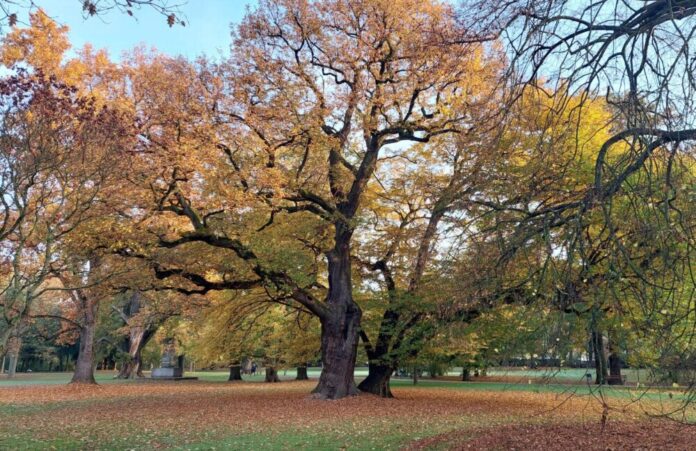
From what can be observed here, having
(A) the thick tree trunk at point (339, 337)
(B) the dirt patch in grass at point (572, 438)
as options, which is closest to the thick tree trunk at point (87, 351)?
(A) the thick tree trunk at point (339, 337)

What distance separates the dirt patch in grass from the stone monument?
31.3 metres

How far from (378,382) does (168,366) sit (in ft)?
83.3

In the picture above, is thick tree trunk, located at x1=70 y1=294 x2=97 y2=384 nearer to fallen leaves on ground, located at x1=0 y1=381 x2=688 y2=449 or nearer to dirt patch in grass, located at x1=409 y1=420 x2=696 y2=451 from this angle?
fallen leaves on ground, located at x1=0 y1=381 x2=688 y2=449

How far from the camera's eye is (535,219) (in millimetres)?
5902

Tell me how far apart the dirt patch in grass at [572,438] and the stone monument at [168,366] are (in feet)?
103

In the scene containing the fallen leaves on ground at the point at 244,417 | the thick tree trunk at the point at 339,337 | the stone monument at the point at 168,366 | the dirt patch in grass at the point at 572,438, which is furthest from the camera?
the stone monument at the point at 168,366

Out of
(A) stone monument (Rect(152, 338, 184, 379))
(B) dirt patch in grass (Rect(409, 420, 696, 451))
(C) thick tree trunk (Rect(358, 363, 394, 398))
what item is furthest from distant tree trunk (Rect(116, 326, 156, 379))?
(B) dirt patch in grass (Rect(409, 420, 696, 451))

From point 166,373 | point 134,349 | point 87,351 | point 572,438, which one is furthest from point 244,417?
point 134,349

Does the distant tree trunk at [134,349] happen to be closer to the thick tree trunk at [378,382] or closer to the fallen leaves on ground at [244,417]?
the fallen leaves on ground at [244,417]

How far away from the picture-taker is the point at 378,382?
18719mm

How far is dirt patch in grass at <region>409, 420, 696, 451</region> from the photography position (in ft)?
22.7

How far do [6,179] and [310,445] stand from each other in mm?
7144

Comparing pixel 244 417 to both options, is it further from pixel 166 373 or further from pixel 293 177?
pixel 166 373

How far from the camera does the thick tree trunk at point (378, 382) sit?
1862 cm
